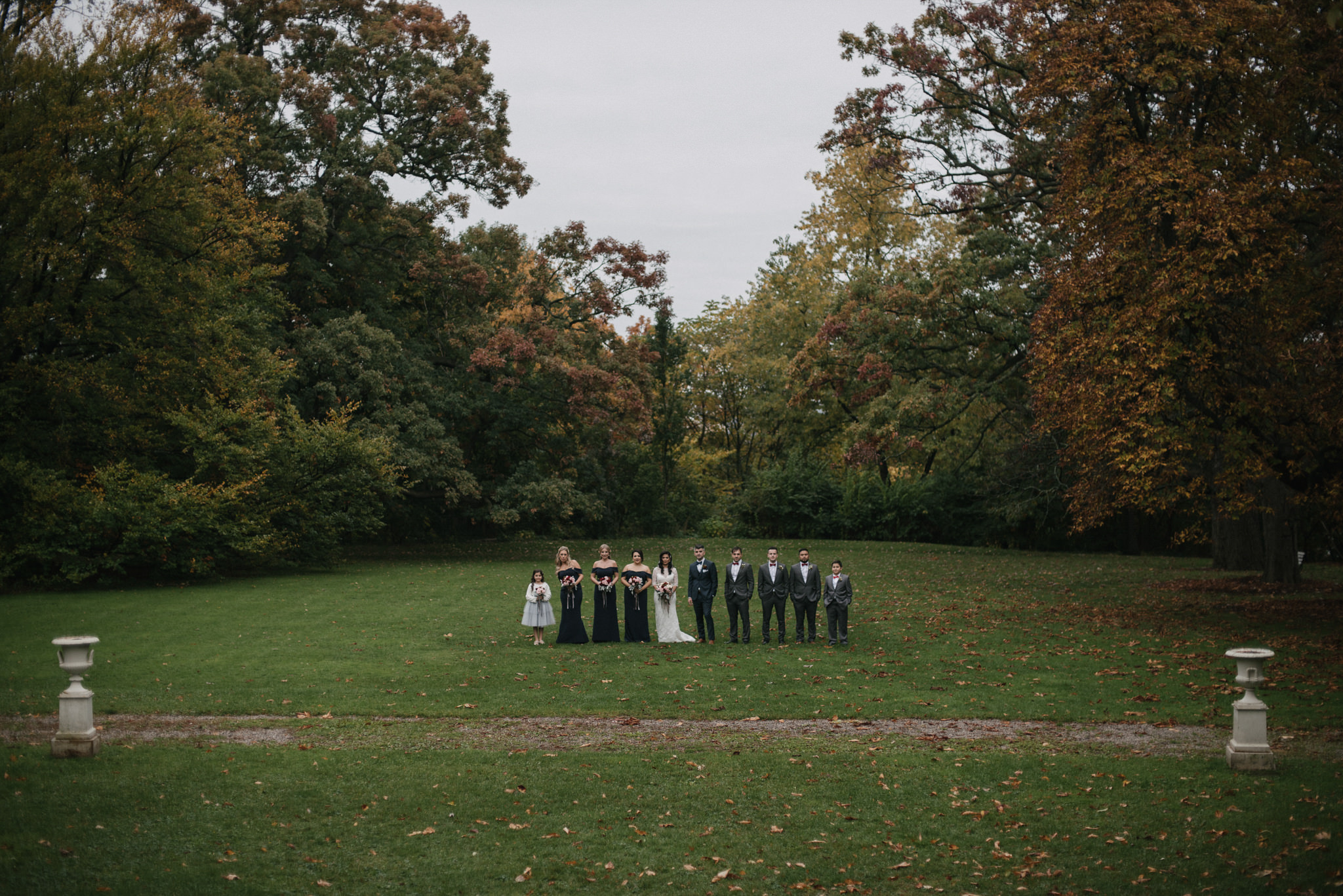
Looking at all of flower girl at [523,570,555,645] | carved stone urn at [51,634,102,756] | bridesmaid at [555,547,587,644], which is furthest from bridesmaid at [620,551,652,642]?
carved stone urn at [51,634,102,756]

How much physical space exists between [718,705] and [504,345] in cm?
2389

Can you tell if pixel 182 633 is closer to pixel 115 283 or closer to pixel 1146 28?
pixel 115 283

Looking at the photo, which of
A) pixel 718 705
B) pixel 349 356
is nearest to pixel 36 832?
pixel 718 705

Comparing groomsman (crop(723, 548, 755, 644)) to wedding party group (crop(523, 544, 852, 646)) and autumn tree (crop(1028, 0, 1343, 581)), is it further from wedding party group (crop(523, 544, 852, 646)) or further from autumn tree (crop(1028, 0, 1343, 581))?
autumn tree (crop(1028, 0, 1343, 581))

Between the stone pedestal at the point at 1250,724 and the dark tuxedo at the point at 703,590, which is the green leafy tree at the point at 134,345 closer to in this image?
the dark tuxedo at the point at 703,590

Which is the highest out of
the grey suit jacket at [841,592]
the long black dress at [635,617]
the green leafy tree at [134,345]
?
the green leafy tree at [134,345]

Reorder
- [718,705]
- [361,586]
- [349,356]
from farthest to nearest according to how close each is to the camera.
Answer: [349,356] → [361,586] → [718,705]

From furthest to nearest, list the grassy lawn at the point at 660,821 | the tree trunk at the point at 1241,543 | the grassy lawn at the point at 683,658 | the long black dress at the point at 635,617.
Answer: the tree trunk at the point at 1241,543
the long black dress at the point at 635,617
the grassy lawn at the point at 683,658
the grassy lawn at the point at 660,821

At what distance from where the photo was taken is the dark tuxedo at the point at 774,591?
697 inches

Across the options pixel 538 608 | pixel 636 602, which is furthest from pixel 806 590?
pixel 538 608

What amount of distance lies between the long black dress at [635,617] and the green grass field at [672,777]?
689 mm

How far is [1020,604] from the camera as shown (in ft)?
73.0

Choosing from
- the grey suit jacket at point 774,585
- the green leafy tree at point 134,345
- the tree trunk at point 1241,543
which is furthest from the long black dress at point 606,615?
the tree trunk at point 1241,543

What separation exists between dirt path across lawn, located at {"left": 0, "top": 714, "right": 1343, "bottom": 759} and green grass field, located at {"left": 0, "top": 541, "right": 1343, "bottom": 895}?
16 centimetres
